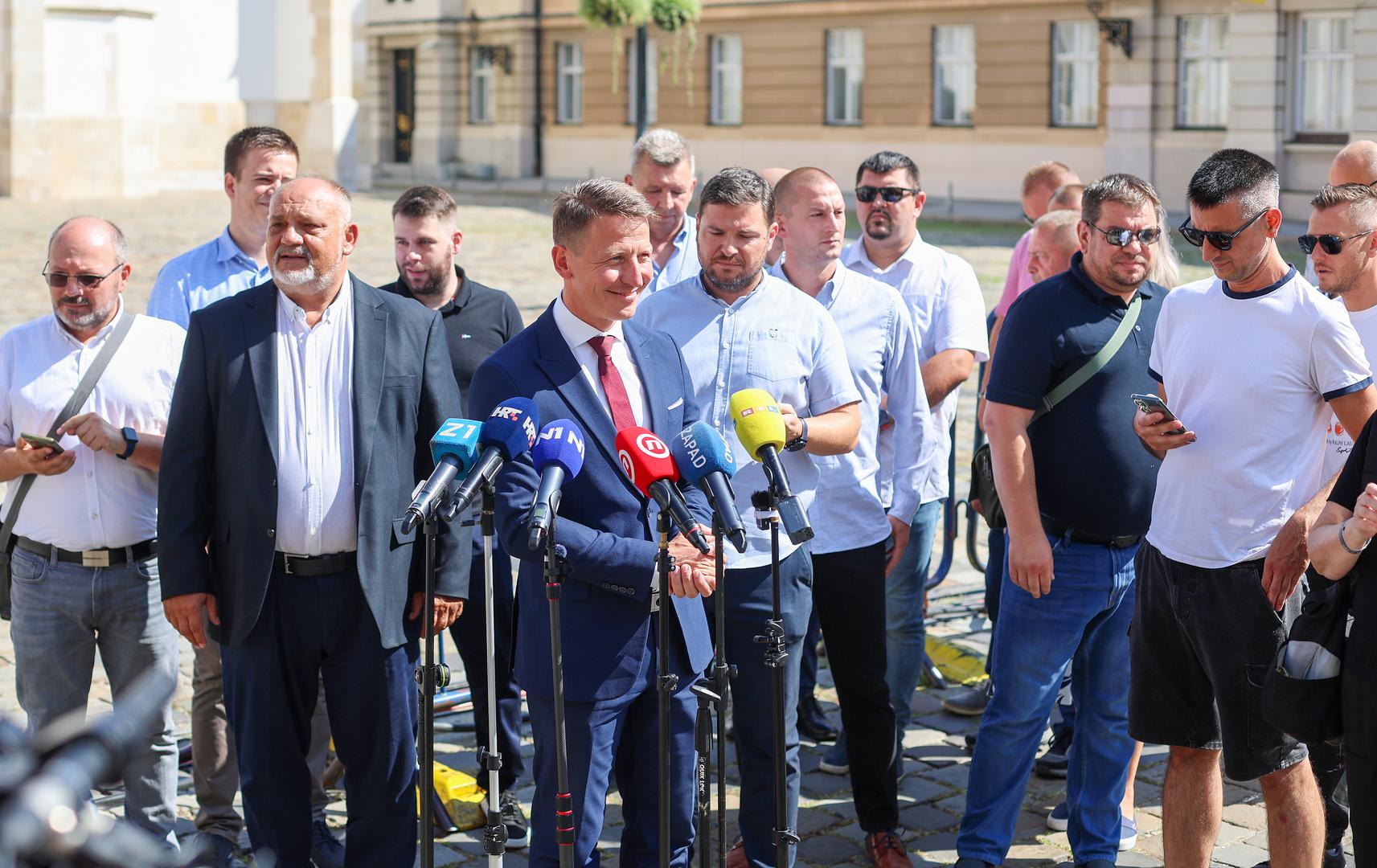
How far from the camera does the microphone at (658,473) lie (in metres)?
3.35

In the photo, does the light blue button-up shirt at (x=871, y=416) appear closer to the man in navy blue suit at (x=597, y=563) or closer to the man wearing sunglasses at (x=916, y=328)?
the man wearing sunglasses at (x=916, y=328)

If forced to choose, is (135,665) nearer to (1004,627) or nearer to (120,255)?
(120,255)

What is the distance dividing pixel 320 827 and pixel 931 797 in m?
2.14

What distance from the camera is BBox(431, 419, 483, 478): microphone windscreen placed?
3.43 m

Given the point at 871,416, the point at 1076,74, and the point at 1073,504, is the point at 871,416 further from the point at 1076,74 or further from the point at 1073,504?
the point at 1076,74

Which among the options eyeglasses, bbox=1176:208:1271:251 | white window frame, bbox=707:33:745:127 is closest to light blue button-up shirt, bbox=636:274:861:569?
eyeglasses, bbox=1176:208:1271:251

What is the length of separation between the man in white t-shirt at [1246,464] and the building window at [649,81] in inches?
1536

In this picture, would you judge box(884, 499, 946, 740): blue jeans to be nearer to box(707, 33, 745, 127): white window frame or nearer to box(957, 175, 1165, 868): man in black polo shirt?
box(957, 175, 1165, 868): man in black polo shirt

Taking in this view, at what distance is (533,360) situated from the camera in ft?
13.6

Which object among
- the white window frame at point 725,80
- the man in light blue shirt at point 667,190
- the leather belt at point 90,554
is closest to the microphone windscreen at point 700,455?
the leather belt at point 90,554

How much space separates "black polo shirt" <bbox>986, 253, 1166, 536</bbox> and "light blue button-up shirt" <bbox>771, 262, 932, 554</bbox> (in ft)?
1.66

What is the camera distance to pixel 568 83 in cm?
4569

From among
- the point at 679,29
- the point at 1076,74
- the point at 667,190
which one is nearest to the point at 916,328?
the point at 667,190

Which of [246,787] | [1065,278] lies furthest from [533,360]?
[1065,278]
